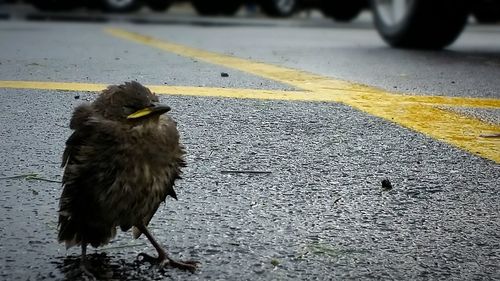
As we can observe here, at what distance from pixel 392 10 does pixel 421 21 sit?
18.4 inches

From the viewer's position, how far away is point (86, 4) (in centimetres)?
1580

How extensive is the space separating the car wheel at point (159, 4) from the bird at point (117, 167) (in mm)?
15299

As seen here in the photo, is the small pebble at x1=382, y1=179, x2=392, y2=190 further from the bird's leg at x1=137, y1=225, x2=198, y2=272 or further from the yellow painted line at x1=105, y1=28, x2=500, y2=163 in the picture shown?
the bird's leg at x1=137, y1=225, x2=198, y2=272

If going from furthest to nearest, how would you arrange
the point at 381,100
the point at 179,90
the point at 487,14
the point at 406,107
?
1. the point at 487,14
2. the point at 179,90
3. the point at 381,100
4. the point at 406,107

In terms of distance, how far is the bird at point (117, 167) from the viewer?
6.06 feet

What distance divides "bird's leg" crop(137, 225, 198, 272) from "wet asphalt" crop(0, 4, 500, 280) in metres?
0.02

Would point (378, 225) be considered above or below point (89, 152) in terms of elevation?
below

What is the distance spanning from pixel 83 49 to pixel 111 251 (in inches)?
202

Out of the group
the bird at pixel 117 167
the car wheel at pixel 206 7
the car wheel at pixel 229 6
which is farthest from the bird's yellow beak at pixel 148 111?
the car wheel at pixel 229 6

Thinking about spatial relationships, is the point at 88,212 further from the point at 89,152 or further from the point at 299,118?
Result: the point at 299,118

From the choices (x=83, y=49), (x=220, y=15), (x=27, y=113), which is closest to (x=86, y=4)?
(x=220, y=15)

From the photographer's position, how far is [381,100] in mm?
4227

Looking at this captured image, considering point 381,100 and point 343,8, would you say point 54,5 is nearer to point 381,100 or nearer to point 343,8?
point 343,8

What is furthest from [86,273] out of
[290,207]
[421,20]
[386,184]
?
[421,20]
